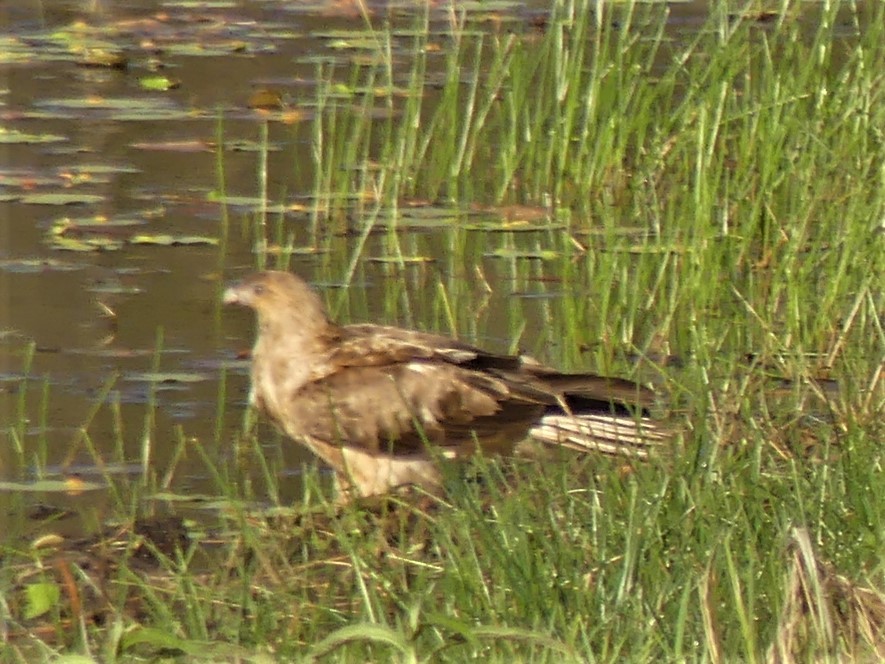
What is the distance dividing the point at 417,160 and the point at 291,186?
2.28 ft

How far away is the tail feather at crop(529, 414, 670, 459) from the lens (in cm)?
502

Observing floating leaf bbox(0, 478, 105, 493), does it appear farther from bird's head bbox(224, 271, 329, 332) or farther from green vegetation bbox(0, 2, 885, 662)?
bird's head bbox(224, 271, 329, 332)

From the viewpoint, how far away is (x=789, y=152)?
23.4 ft

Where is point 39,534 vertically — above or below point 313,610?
below

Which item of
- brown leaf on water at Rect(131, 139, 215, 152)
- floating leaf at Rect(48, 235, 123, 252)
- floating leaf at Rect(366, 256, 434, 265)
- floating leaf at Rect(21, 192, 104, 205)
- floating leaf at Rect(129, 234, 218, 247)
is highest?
brown leaf on water at Rect(131, 139, 215, 152)

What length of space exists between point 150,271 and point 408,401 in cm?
195

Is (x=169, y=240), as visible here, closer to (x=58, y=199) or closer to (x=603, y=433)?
(x=58, y=199)

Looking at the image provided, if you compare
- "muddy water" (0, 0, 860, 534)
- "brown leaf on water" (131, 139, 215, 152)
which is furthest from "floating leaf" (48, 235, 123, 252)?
"brown leaf on water" (131, 139, 215, 152)

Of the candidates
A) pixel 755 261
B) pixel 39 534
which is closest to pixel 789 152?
pixel 755 261

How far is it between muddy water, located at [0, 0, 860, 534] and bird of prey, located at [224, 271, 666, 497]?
9.6 inches

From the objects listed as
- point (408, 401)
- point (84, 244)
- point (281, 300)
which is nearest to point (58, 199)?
point (84, 244)

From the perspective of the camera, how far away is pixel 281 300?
20.9 feet

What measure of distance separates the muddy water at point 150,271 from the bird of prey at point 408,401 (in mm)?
245

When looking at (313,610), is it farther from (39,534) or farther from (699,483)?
(39,534)
